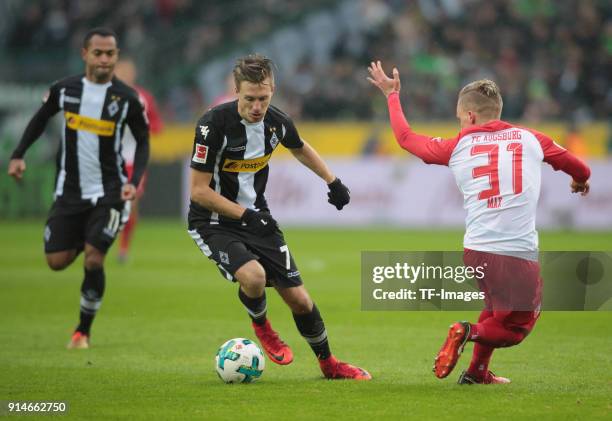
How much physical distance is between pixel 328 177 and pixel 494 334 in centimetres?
161

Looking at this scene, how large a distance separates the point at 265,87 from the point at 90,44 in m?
2.52

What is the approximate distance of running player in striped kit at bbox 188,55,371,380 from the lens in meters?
6.80

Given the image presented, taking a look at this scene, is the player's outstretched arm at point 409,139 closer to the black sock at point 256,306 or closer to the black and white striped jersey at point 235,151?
the black and white striped jersey at point 235,151

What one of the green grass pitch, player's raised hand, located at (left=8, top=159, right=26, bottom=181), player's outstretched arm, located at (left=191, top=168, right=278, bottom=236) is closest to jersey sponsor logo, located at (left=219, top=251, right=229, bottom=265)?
player's outstretched arm, located at (left=191, top=168, right=278, bottom=236)

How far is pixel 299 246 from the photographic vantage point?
17906 mm

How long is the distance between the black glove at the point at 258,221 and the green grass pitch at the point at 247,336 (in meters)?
0.99

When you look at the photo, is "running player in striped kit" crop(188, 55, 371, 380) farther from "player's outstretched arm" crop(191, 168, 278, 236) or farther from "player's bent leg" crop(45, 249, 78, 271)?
"player's bent leg" crop(45, 249, 78, 271)

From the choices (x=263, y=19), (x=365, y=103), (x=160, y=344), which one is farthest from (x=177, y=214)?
(x=160, y=344)

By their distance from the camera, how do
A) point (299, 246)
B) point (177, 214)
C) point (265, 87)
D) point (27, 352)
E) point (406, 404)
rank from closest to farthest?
point (406, 404) < point (265, 87) < point (27, 352) < point (299, 246) < point (177, 214)

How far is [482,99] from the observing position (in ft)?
21.4

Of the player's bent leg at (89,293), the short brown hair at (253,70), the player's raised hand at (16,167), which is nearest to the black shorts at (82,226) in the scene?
the player's bent leg at (89,293)

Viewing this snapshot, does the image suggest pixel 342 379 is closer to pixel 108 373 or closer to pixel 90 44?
pixel 108 373

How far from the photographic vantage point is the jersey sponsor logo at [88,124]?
884cm

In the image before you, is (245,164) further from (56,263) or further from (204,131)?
(56,263)
